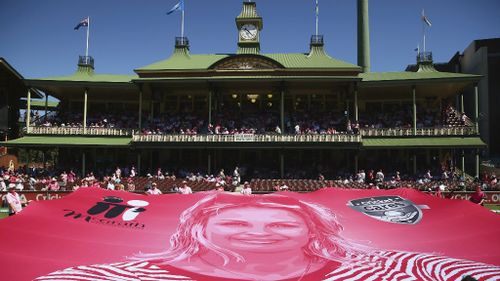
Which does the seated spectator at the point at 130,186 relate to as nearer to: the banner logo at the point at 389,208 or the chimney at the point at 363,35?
the banner logo at the point at 389,208

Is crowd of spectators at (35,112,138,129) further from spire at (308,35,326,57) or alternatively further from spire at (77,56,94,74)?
spire at (308,35,326,57)

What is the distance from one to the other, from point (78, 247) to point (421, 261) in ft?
22.3

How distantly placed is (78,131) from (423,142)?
3083 cm

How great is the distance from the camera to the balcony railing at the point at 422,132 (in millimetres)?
32469

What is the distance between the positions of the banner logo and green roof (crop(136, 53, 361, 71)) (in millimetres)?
24745

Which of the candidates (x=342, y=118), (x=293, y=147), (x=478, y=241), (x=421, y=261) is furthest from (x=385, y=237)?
(x=342, y=118)

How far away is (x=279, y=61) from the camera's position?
125ft

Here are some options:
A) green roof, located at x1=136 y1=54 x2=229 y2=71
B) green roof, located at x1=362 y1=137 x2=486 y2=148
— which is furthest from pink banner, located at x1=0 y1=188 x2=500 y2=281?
green roof, located at x1=136 y1=54 x2=229 y2=71

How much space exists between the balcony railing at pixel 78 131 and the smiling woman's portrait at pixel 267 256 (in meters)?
28.3

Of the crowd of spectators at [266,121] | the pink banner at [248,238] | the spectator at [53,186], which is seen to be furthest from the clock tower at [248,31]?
the pink banner at [248,238]

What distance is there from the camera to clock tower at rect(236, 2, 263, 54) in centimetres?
4378

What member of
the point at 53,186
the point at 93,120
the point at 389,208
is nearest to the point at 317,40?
the point at 93,120

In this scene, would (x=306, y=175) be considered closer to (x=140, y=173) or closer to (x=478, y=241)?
(x=140, y=173)

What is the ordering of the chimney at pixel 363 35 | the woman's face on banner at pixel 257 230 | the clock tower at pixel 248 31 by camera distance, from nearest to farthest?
the woman's face on banner at pixel 257 230
the clock tower at pixel 248 31
the chimney at pixel 363 35
